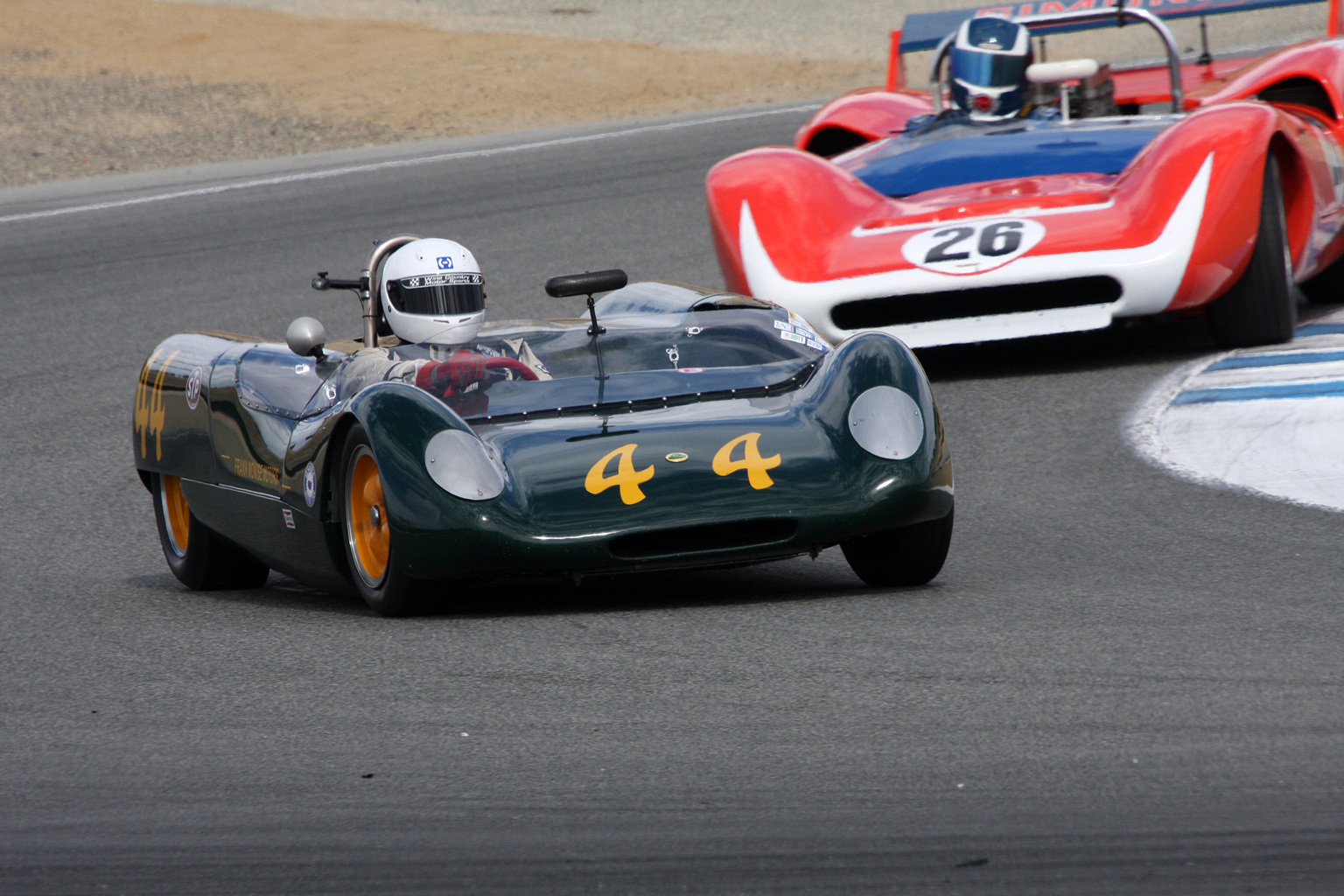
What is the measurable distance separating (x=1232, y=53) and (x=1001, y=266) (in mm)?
15297

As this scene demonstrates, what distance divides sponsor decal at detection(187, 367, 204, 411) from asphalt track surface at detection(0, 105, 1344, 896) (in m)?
0.59

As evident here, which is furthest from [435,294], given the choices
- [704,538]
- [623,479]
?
[704,538]

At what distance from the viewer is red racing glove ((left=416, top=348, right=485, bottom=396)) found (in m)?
5.09

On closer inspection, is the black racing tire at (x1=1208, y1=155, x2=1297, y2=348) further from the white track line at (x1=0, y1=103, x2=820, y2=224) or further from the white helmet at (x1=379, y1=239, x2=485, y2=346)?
the white track line at (x1=0, y1=103, x2=820, y2=224)

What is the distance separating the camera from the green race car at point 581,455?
445cm

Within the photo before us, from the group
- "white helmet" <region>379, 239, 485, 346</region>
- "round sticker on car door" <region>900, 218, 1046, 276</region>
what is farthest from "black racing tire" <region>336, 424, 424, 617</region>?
"round sticker on car door" <region>900, 218, 1046, 276</region>

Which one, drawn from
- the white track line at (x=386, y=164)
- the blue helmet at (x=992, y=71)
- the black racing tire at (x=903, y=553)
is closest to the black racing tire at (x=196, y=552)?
the black racing tire at (x=903, y=553)

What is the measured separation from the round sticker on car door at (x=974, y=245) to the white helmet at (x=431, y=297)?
240 cm

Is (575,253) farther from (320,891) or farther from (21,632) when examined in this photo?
(320,891)

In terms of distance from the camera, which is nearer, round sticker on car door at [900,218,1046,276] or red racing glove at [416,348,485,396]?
red racing glove at [416,348,485,396]

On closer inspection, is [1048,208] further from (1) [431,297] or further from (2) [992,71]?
(1) [431,297]

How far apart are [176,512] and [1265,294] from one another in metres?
4.36

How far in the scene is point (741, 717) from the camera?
3539mm

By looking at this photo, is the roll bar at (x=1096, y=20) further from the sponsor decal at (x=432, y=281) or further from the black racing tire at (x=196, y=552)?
the black racing tire at (x=196, y=552)
